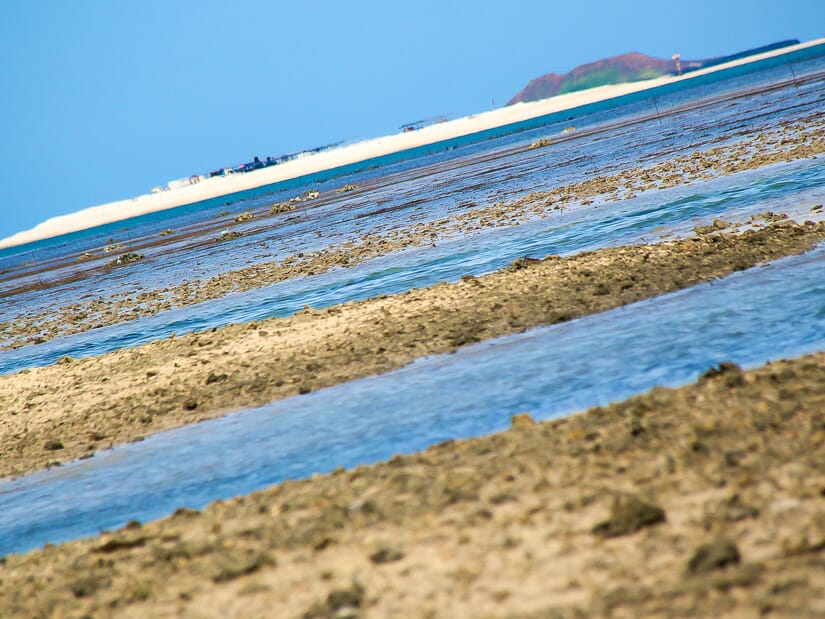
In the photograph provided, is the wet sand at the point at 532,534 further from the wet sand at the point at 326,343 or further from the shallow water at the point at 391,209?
the shallow water at the point at 391,209

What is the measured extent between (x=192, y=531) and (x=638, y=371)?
593 cm

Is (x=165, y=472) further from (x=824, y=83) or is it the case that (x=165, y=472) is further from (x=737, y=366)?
(x=824, y=83)

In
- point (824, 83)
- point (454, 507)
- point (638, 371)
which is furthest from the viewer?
point (824, 83)

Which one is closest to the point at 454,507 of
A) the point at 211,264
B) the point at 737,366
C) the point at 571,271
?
the point at 737,366

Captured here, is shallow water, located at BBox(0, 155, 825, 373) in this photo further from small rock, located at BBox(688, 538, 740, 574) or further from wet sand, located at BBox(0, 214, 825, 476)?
small rock, located at BBox(688, 538, 740, 574)

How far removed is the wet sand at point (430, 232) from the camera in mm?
29109

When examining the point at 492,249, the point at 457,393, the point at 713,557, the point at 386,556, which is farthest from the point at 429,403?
the point at 492,249

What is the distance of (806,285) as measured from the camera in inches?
547

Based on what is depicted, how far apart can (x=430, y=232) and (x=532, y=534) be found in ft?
84.5

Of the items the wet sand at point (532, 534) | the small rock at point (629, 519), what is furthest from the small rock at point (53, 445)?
the small rock at point (629, 519)

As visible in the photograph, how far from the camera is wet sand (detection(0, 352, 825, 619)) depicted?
5910 millimetres

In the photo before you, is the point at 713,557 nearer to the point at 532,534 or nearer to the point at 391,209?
the point at 532,534

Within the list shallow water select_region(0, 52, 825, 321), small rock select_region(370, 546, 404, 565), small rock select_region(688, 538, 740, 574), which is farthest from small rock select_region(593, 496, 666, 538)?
shallow water select_region(0, 52, 825, 321)

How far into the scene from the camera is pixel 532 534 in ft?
22.4
